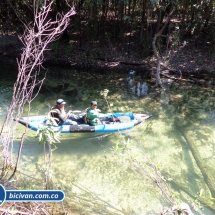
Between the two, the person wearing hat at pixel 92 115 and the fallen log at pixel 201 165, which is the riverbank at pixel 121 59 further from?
the person wearing hat at pixel 92 115

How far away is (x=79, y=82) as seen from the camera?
10602mm

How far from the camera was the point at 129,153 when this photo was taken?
4.43 meters

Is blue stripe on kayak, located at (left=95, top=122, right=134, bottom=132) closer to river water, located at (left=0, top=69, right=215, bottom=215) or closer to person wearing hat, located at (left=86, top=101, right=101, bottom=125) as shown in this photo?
person wearing hat, located at (left=86, top=101, right=101, bottom=125)

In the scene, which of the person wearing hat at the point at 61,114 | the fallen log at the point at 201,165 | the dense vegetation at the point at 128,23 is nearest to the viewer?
the fallen log at the point at 201,165

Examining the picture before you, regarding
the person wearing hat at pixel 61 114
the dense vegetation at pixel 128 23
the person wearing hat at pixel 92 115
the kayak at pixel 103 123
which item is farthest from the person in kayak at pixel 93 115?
the dense vegetation at pixel 128 23

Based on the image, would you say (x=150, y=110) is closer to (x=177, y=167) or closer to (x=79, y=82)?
(x=177, y=167)

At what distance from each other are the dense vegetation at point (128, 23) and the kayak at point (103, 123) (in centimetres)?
578

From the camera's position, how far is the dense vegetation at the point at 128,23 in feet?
38.8

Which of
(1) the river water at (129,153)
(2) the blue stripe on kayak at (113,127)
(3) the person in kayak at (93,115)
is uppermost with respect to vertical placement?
(3) the person in kayak at (93,115)

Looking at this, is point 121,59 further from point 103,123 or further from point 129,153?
point 129,153

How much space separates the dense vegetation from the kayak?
5.78 m

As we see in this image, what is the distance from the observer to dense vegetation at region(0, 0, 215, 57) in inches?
466

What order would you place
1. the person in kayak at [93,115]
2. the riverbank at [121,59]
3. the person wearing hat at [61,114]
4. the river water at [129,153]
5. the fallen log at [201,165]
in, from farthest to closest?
the riverbank at [121,59] → the person in kayak at [93,115] → the person wearing hat at [61,114] → the fallen log at [201,165] → the river water at [129,153]

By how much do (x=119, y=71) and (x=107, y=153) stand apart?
20.7ft
